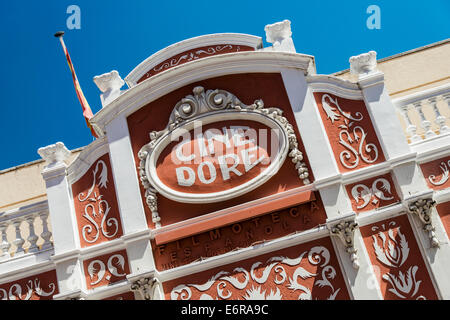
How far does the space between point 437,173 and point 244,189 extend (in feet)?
9.07

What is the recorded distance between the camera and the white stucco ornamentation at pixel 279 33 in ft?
33.2

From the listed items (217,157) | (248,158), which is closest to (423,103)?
(248,158)

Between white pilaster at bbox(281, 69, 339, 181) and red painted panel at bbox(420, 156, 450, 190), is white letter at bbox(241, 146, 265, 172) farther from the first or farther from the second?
red painted panel at bbox(420, 156, 450, 190)

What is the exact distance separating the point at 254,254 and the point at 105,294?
2.24m

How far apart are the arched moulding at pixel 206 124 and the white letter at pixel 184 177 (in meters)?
0.15

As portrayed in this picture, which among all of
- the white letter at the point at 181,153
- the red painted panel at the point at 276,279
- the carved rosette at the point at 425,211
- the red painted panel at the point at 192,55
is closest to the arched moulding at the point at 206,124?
the white letter at the point at 181,153

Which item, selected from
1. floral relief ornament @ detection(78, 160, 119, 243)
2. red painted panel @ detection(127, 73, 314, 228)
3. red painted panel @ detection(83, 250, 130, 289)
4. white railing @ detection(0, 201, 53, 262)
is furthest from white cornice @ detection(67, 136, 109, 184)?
red painted panel @ detection(83, 250, 130, 289)

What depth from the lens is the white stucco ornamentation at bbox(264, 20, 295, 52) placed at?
10.1m

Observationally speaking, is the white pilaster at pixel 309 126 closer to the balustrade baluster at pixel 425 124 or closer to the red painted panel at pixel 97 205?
the balustrade baluster at pixel 425 124

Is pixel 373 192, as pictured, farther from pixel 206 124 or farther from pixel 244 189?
pixel 206 124

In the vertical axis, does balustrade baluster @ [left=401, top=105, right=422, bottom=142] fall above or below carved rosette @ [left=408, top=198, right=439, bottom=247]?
above

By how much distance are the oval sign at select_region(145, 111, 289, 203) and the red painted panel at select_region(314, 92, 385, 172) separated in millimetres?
770

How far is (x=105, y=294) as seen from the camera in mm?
8945

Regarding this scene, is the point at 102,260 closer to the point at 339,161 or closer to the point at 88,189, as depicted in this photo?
the point at 88,189
